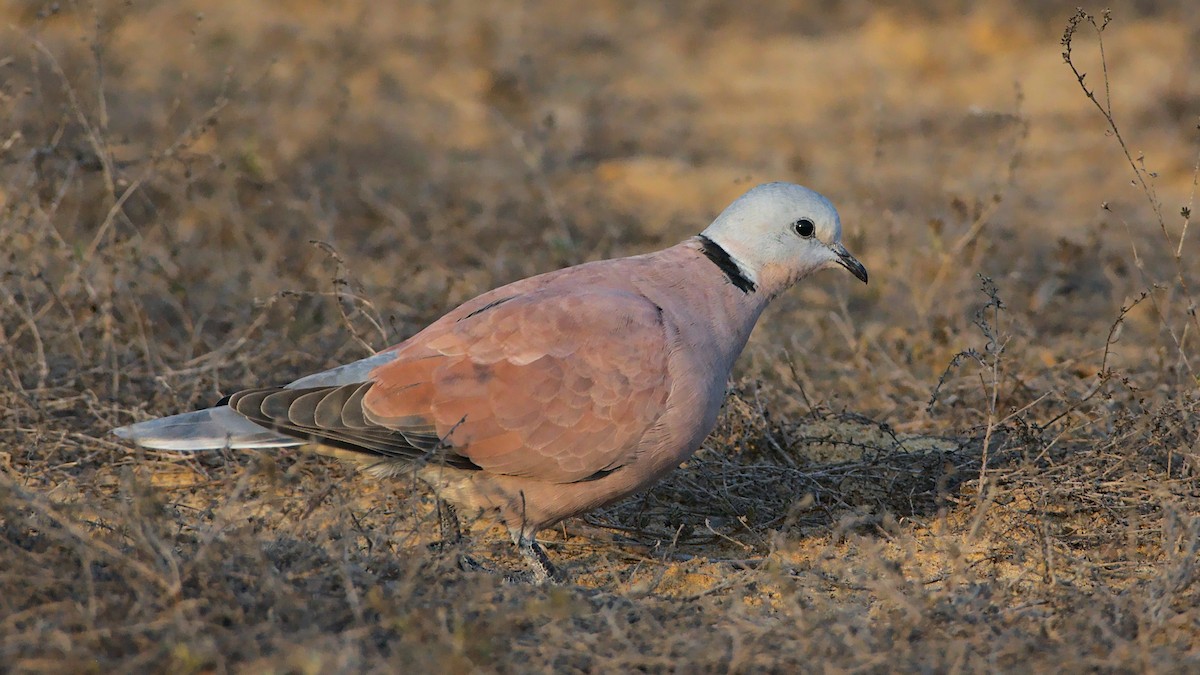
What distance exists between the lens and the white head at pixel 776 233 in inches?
165

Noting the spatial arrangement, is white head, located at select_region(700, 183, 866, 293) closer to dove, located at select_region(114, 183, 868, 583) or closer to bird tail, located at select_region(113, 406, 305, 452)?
dove, located at select_region(114, 183, 868, 583)

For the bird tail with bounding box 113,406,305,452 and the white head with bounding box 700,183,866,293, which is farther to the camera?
the white head with bounding box 700,183,866,293

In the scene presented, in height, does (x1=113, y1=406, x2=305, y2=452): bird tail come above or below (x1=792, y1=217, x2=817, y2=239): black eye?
below

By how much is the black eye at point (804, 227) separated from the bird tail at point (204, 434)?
5.51ft

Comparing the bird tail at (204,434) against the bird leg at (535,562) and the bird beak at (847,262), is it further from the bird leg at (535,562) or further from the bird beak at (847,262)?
the bird beak at (847,262)

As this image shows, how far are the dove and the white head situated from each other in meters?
0.25

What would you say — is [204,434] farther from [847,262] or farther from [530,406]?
[847,262]

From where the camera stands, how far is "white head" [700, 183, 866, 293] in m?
4.20

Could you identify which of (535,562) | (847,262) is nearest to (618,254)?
(847,262)

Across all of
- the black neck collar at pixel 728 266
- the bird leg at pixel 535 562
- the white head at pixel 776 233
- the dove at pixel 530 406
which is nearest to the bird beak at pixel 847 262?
the white head at pixel 776 233

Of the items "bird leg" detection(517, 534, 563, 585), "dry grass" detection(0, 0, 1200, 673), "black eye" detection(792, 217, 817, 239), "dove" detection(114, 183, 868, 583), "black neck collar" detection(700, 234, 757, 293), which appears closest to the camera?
"dry grass" detection(0, 0, 1200, 673)

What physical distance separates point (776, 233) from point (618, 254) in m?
2.95

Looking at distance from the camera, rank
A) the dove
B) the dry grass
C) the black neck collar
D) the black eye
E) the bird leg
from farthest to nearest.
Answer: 1. the black eye
2. the black neck collar
3. the bird leg
4. the dove
5. the dry grass

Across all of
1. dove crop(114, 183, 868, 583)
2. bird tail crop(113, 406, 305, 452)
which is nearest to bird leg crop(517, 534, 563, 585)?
dove crop(114, 183, 868, 583)
